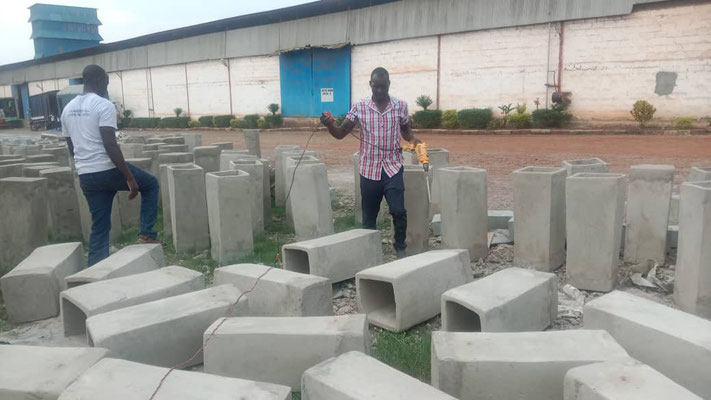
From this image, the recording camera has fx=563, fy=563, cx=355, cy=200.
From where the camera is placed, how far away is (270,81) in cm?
3106

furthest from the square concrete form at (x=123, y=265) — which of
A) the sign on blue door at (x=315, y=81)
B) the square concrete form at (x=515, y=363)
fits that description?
the sign on blue door at (x=315, y=81)

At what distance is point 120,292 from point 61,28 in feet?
202

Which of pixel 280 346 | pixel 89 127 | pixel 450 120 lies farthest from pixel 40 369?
pixel 450 120

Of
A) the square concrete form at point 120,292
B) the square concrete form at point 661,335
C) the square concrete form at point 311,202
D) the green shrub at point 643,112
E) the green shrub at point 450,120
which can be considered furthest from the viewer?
the green shrub at point 450,120

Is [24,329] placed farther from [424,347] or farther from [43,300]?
[424,347]

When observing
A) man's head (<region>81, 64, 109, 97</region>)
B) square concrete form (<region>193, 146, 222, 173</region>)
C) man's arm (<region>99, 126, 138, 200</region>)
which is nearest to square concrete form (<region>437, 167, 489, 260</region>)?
man's arm (<region>99, 126, 138, 200</region>)

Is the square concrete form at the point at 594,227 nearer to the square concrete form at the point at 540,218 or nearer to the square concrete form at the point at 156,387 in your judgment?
the square concrete form at the point at 540,218

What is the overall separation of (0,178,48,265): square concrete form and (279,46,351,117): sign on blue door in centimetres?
2228

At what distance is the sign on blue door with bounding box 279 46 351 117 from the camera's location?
27.5 meters

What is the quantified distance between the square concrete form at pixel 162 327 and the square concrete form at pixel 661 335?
7.38 ft

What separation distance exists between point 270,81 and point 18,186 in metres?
26.2

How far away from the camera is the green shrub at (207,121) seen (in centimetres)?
3298

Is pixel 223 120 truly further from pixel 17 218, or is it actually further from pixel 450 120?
pixel 17 218

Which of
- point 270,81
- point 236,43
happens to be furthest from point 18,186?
point 236,43
